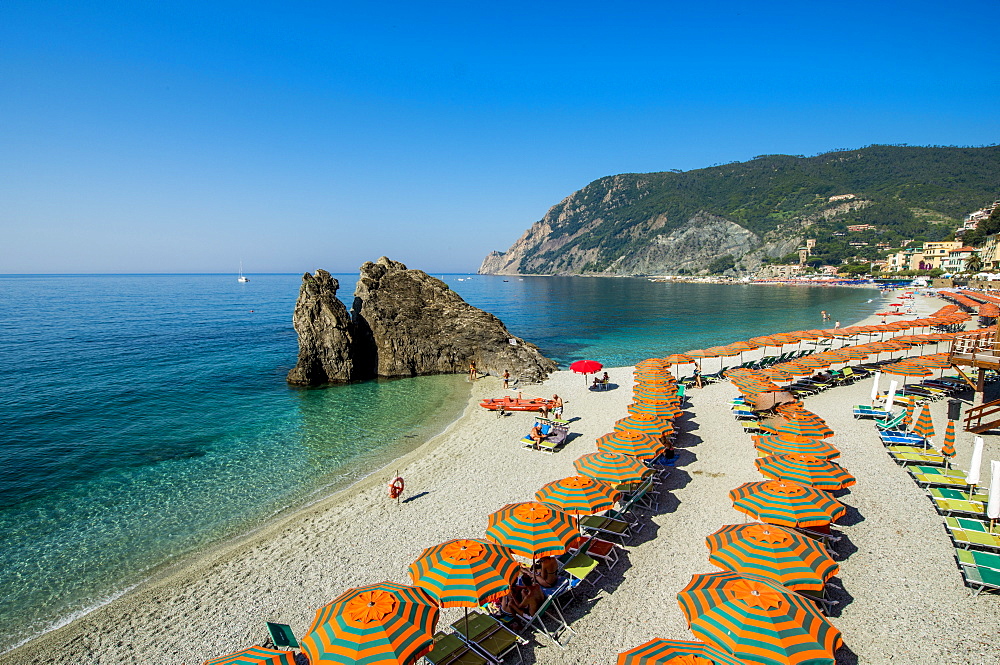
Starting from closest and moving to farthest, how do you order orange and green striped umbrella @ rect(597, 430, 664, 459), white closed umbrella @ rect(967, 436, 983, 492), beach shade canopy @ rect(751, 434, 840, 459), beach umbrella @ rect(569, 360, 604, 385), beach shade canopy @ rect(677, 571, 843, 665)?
beach shade canopy @ rect(677, 571, 843, 665) → white closed umbrella @ rect(967, 436, 983, 492) → beach shade canopy @ rect(751, 434, 840, 459) → orange and green striped umbrella @ rect(597, 430, 664, 459) → beach umbrella @ rect(569, 360, 604, 385)

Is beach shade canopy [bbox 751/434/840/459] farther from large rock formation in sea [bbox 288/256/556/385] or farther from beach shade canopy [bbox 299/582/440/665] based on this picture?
large rock formation in sea [bbox 288/256/556/385]

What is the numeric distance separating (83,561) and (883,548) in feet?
70.5

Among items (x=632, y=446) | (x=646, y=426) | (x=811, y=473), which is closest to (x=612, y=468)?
(x=632, y=446)

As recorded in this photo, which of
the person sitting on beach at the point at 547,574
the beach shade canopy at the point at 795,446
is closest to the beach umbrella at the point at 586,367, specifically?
the beach shade canopy at the point at 795,446

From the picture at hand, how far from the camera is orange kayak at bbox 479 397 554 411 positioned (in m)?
24.1

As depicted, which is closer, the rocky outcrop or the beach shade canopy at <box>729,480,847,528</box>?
the beach shade canopy at <box>729,480,847,528</box>

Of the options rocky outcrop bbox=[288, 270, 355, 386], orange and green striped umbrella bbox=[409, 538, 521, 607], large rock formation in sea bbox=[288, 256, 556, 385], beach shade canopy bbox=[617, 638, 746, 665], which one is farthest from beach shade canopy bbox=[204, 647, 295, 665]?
rocky outcrop bbox=[288, 270, 355, 386]

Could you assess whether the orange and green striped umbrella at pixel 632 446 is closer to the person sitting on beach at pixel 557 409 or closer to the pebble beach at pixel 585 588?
the pebble beach at pixel 585 588

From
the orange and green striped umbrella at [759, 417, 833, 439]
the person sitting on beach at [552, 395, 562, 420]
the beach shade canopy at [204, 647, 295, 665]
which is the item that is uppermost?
the orange and green striped umbrella at [759, 417, 833, 439]

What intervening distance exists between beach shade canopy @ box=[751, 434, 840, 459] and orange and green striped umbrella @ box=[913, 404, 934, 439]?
476cm

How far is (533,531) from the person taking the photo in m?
9.16

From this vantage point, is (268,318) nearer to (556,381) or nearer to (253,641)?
(556,381)

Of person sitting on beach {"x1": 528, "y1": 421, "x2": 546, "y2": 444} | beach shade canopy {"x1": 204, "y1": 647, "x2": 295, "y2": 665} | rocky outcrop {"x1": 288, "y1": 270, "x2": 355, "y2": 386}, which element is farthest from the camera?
rocky outcrop {"x1": 288, "y1": 270, "x2": 355, "y2": 386}

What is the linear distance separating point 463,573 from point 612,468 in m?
6.06
